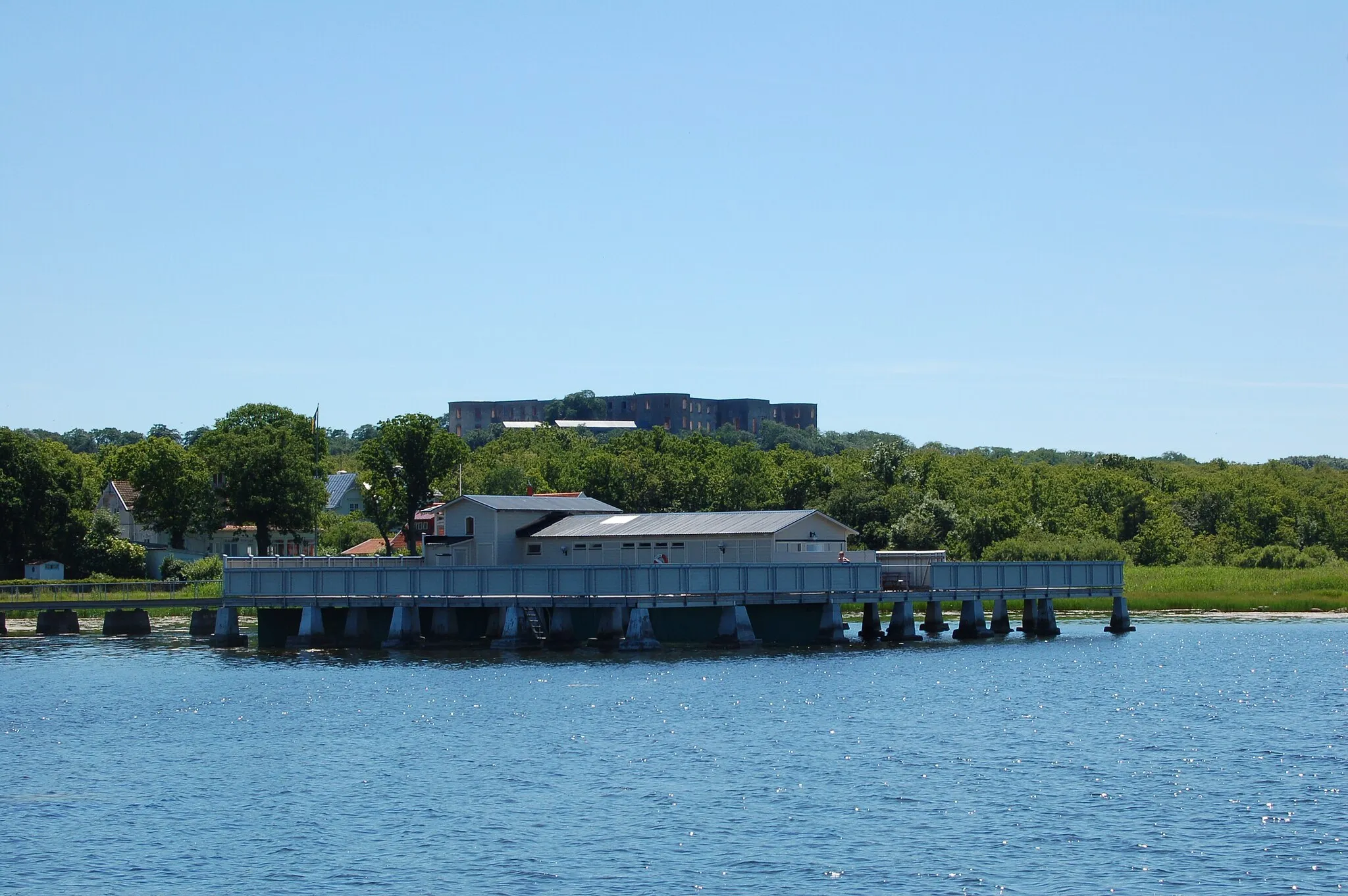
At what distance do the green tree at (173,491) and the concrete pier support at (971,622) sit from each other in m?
69.4

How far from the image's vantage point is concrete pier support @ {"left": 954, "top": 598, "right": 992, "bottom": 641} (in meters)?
71.6

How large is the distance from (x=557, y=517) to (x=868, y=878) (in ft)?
165

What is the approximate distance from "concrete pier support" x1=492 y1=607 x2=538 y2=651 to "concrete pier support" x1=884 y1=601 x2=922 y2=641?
51.8 ft

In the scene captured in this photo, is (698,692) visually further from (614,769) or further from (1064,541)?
(1064,541)

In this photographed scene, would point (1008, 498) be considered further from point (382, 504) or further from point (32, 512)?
point (32, 512)

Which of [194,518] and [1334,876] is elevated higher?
[194,518]

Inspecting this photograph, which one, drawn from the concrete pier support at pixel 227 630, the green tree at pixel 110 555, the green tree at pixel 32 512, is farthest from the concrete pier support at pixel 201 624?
the green tree at pixel 110 555

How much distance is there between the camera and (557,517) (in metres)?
76.1

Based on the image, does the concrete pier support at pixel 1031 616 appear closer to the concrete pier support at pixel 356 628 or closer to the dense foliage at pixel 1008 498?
the dense foliage at pixel 1008 498

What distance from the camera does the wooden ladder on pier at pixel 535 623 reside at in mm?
65000

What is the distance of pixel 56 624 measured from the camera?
80.7m

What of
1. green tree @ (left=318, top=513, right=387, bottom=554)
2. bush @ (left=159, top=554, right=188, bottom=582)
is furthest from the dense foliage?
bush @ (left=159, top=554, right=188, bottom=582)

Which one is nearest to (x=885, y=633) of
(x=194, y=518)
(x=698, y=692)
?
(x=698, y=692)

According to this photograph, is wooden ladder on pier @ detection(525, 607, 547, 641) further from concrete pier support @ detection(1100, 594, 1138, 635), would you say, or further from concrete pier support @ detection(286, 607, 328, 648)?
concrete pier support @ detection(1100, 594, 1138, 635)
